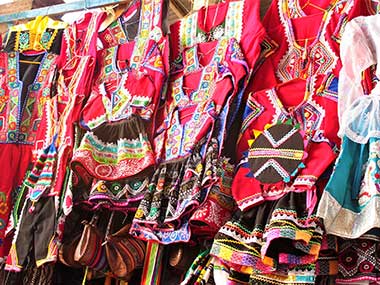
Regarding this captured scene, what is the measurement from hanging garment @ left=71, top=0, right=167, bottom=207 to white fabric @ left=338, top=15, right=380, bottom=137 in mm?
673

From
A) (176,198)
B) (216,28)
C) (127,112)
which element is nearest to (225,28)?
(216,28)

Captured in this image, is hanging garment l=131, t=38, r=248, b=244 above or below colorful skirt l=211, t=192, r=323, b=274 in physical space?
above

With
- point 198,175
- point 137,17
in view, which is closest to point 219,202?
point 198,175

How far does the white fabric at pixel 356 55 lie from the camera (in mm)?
1643

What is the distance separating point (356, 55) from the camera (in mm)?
1693

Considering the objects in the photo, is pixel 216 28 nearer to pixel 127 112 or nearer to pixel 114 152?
pixel 127 112

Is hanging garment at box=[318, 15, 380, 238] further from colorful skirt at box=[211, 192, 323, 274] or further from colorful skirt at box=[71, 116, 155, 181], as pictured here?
colorful skirt at box=[71, 116, 155, 181]

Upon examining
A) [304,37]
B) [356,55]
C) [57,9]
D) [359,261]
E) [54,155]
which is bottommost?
[359,261]

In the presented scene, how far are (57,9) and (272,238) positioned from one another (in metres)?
1.83

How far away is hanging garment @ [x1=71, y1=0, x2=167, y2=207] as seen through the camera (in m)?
1.97

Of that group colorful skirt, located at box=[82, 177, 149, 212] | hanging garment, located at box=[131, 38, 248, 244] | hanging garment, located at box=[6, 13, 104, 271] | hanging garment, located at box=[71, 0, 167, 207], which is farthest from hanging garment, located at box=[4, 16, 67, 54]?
colorful skirt, located at box=[82, 177, 149, 212]

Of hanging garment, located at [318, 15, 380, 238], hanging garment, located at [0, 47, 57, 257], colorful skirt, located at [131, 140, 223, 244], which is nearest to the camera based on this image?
hanging garment, located at [318, 15, 380, 238]

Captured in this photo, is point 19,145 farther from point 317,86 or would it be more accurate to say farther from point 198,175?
point 317,86

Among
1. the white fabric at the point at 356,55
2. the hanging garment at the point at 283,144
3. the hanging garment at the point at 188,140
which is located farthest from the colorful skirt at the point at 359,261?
the hanging garment at the point at 188,140
